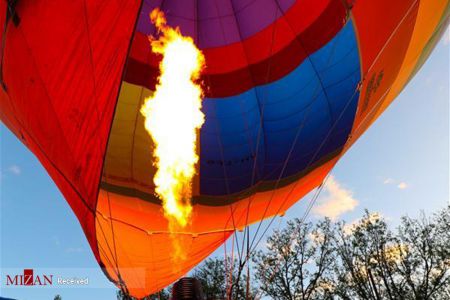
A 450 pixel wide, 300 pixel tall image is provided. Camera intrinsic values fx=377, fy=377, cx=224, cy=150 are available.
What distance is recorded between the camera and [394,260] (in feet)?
74.9

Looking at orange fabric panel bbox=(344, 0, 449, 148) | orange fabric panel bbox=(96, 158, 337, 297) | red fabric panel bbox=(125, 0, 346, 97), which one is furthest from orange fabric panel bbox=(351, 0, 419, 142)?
orange fabric panel bbox=(96, 158, 337, 297)

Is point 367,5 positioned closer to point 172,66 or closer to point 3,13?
point 172,66

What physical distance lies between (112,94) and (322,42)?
4377 millimetres

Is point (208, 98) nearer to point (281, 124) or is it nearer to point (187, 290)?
point (281, 124)

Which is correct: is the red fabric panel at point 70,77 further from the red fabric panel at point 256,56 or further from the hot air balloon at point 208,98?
the red fabric panel at point 256,56

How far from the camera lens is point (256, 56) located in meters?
8.11

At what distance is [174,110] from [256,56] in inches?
83.2

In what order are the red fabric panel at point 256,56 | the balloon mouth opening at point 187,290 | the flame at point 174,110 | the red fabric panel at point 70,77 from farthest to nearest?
the flame at point 174,110, the red fabric panel at point 256,56, the red fabric panel at point 70,77, the balloon mouth opening at point 187,290

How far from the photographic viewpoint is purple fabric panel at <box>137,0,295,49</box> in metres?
7.53

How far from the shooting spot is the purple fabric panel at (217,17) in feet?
24.7

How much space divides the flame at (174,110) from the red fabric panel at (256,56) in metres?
0.25

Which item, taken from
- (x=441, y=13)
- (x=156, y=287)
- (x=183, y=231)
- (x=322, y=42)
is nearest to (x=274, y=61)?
(x=322, y=42)

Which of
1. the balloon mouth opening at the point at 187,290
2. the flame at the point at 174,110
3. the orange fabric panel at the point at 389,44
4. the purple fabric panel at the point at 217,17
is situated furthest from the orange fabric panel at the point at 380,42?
the balloon mouth opening at the point at 187,290

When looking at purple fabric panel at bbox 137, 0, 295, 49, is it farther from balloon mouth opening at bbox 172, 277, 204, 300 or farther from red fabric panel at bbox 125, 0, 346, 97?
balloon mouth opening at bbox 172, 277, 204, 300
